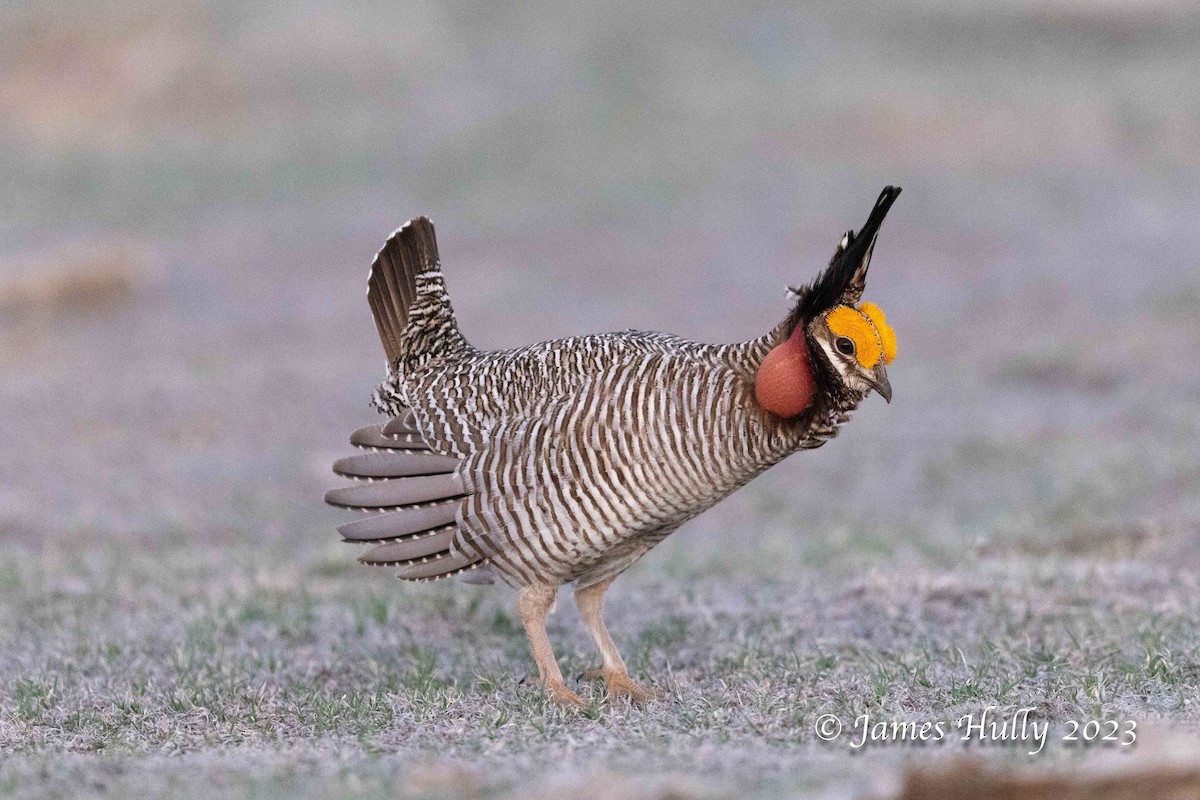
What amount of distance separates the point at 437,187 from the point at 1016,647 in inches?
639

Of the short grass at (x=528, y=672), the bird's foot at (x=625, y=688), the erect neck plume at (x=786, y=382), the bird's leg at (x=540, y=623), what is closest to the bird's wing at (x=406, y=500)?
the bird's leg at (x=540, y=623)

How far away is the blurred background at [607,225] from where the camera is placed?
33.3ft

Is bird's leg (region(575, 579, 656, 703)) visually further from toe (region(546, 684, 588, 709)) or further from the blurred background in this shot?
the blurred background

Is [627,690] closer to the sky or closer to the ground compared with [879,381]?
closer to the ground

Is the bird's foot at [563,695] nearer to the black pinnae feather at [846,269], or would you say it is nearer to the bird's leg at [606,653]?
the bird's leg at [606,653]

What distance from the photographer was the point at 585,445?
478cm

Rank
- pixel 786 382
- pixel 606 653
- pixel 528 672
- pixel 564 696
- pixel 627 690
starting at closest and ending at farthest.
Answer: pixel 786 382, pixel 564 696, pixel 627 690, pixel 606 653, pixel 528 672

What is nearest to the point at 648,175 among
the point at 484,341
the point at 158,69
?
the point at 484,341

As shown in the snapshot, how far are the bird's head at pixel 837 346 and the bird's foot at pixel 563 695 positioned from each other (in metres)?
1.16

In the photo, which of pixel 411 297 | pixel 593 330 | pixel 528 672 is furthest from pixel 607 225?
A: pixel 528 672

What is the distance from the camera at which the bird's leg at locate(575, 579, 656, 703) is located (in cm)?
516

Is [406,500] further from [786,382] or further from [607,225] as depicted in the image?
[607,225]

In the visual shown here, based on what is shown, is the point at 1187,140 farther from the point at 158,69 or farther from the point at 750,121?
the point at 158,69

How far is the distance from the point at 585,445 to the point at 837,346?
85cm
